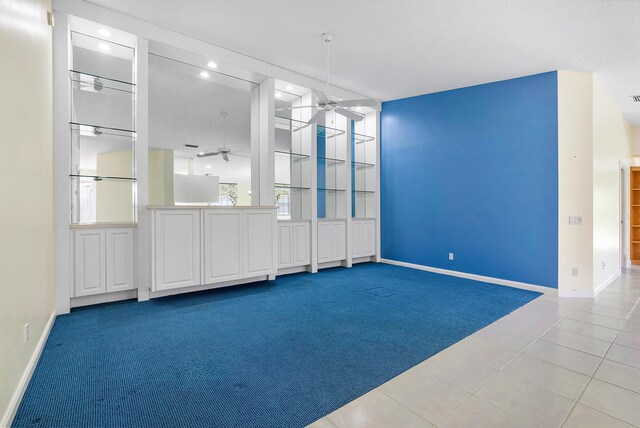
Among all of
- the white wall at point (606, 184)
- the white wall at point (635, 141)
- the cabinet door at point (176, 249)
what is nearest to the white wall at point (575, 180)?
the white wall at point (606, 184)

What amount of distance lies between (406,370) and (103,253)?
3.51 metres

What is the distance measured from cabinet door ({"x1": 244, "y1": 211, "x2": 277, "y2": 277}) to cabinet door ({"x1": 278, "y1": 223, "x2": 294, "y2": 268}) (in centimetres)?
50

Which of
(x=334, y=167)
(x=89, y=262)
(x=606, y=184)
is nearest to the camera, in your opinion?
(x=89, y=262)

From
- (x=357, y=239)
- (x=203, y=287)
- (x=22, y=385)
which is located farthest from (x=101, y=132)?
(x=357, y=239)

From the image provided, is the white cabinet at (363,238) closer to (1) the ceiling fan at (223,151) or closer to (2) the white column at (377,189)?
(2) the white column at (377,189)

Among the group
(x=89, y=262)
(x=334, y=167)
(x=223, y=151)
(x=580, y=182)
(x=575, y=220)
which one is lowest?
(x=89, y=262)

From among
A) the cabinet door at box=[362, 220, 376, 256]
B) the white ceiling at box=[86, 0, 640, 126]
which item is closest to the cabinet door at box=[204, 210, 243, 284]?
the white ceiling at box=[86, 0, 640, 126]

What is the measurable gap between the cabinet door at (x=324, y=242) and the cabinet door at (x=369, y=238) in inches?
35.7

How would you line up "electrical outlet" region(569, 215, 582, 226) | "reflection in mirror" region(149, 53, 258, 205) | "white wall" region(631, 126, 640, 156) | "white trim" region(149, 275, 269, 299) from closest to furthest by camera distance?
"white trim" region(149, 275, 269, 299) → "electrical outlet" region(569, 215, 582, 226) → "reflection in mirror" region(149, 53, 258, 205) → "white wall" region(631, 126, 640, 156)

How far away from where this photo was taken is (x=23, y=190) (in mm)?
2123

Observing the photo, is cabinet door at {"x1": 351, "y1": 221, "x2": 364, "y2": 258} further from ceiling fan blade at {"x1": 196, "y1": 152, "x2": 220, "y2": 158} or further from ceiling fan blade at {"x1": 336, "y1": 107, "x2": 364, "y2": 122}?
ceiling fan blade at {"x1": 196, "y1": 152, "x2": 220, "y2": 158}

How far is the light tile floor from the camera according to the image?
6.02 feet

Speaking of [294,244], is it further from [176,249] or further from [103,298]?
[103,298]

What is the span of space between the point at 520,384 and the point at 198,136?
18.8 ft
